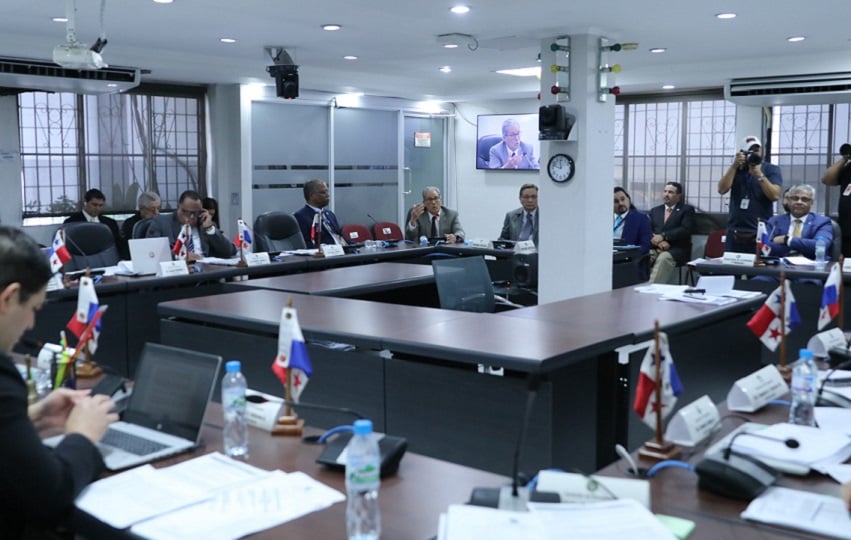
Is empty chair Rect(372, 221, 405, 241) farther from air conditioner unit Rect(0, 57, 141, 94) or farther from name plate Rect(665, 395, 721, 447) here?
name plate Rect(665, 395, 721, 447)

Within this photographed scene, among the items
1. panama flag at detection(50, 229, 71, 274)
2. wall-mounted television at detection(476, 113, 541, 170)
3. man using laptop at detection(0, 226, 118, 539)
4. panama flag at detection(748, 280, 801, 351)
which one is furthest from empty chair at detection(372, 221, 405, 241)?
man using laptop at detection(0, 226, 118, 539)

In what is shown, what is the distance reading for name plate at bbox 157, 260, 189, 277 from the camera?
545 cm

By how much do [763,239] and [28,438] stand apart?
5564mm

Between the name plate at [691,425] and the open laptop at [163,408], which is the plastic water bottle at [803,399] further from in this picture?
the open laptop at [163,408]

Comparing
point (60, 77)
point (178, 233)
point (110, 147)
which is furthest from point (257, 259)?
point (110, 147)

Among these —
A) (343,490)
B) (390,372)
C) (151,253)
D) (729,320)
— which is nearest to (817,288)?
(729,320)

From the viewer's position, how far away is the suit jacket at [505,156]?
10.4 m

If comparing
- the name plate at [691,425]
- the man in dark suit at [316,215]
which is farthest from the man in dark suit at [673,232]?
the name plate at [691,425]

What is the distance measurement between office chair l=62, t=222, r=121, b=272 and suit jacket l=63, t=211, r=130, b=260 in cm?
146

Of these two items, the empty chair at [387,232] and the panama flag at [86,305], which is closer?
the panama flag at [86,305]

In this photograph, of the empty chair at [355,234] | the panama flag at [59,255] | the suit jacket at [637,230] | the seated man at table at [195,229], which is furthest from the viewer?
the empty chair at [355,234]

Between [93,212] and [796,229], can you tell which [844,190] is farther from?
[93,212]

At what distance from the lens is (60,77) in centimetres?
675

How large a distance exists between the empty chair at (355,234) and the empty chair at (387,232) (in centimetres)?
12
